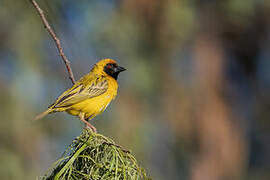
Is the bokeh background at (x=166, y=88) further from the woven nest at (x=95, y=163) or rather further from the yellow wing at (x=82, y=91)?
the woven nest at (x=95, y=163)

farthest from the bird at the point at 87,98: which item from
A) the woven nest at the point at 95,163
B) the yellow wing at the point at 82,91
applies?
the woven nest at the point at 95,163

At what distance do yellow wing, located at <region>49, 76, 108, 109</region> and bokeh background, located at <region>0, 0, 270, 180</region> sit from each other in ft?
5.34

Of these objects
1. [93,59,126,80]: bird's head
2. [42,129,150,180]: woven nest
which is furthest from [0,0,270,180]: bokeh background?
[42,129,150,180]: woven nest

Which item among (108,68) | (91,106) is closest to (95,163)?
(91,106)

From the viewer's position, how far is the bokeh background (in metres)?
7.05

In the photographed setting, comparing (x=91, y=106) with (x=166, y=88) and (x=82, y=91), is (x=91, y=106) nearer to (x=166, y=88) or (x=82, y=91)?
(x=82, y=91)

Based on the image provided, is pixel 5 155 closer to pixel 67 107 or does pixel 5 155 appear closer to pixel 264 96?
pixel 67 107

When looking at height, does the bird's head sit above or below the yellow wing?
above

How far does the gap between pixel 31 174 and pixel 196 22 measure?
4576mm

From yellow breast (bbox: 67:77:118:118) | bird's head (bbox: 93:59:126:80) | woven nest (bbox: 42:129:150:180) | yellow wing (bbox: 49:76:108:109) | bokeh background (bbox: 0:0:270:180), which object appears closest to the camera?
woven nest (bbox: 42:129:150:180)

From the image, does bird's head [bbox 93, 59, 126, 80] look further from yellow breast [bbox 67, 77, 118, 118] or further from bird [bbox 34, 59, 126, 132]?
yellow breast [bbox 67, 77, 118, 118]

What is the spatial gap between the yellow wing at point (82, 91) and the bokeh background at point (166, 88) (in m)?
1.63

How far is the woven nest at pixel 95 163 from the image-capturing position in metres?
2.41

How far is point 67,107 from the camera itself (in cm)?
407
